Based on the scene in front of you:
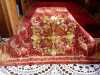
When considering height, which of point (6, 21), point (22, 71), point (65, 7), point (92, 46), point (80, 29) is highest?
point (65, 7)

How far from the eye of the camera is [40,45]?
5.17 ft

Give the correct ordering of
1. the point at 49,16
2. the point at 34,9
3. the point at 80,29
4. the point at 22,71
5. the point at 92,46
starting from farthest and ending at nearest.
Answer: the point at 34,9 < the point at 49,16 < the point at 80,29 < the point at 92,46 < the point at 22,71

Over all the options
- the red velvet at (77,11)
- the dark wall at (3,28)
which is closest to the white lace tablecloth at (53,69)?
the dark wall at (3,28)

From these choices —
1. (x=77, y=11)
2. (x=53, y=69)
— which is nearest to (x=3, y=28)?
(x=53, y=69)

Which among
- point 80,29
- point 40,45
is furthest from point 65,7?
point 40,45

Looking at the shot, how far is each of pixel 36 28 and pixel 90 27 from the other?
1.70 feet

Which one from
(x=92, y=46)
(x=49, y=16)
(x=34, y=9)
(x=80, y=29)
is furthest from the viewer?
(x=34, y=9)

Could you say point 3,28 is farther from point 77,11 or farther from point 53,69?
point 77,11

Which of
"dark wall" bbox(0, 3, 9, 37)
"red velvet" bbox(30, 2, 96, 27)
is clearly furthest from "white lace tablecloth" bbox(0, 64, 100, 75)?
"red velvet" bbox(30, 2, 96, 27)

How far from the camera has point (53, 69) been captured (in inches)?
53.5

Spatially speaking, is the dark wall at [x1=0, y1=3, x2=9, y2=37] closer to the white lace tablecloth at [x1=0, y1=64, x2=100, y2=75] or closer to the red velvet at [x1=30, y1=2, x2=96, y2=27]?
the white lace tablecloth at [x1=0, y1=64, x2=100, y2=75]

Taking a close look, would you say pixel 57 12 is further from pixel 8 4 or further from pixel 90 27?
pixel 8 4

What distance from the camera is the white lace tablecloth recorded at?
1.34m

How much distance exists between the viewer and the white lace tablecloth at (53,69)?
1337 millimetres
